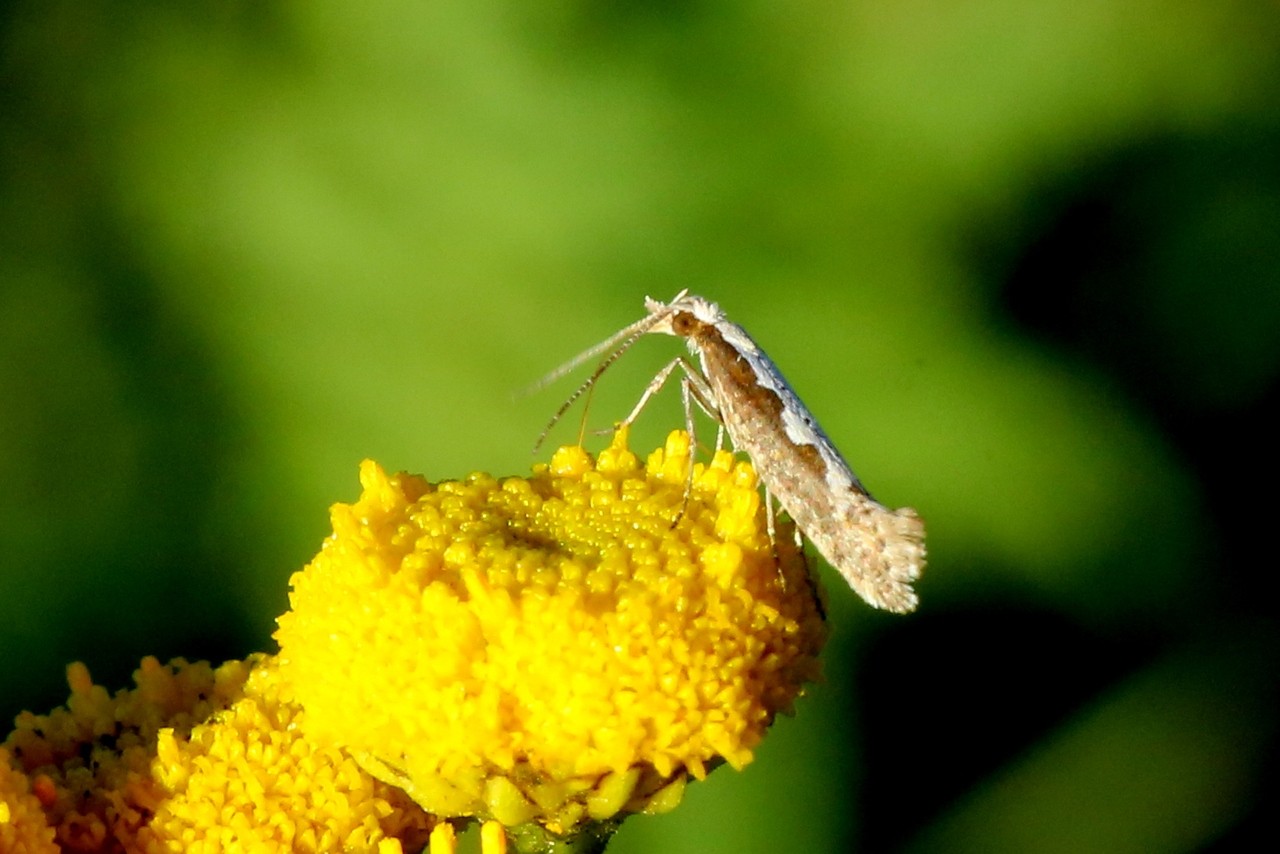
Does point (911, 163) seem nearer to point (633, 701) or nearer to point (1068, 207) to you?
point (1068, 207)

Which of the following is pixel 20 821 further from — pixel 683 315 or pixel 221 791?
pixel 683 315

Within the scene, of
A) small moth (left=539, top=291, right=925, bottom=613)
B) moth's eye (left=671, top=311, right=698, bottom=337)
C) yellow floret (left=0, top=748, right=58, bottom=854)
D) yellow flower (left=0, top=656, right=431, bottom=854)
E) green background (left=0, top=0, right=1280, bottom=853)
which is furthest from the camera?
green background (left=0, top=0, right=1280, bottom=853)

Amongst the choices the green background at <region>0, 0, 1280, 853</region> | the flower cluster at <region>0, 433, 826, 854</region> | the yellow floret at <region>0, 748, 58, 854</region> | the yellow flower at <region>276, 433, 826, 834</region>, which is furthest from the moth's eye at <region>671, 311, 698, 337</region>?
the yellow floret at <region>0, 748, 58, 854</region>

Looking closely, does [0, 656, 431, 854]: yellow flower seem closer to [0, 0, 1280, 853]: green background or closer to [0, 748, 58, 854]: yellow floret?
[0, 748, 58, 854]: yellow floret

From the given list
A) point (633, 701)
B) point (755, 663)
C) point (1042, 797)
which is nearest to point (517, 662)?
point (633, 701)

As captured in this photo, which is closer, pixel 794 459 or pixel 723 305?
pixel 794 459

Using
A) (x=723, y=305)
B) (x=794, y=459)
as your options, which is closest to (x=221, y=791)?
(x=794, y=459)

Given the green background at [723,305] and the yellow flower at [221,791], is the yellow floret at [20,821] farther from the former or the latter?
the green background at [723,305]
